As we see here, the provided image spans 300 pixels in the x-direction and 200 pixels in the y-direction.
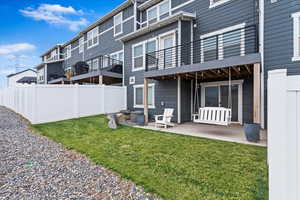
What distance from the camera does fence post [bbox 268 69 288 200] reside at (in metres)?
1.52

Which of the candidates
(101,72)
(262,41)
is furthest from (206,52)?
(101,72)

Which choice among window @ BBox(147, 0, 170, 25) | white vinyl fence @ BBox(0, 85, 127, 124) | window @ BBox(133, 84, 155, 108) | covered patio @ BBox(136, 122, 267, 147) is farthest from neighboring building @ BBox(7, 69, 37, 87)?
covered patio @ BBox(136, 122, 267, 147)

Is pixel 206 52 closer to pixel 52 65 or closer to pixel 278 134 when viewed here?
pixel 278 134

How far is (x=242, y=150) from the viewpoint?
16.5ft

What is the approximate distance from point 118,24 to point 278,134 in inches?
661

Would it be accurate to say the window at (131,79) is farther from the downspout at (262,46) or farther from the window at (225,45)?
the downspout at (262,46)

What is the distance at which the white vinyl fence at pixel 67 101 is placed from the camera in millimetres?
10242

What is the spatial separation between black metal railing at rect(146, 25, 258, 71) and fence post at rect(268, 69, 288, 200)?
707cm

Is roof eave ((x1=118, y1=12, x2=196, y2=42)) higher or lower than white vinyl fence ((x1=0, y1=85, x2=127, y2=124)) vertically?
higher

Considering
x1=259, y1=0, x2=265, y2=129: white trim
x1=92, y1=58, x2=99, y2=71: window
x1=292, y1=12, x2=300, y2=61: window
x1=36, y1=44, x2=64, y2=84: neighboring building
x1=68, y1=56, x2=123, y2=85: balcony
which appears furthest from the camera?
x1=36, y1=44, x2=64, y2=84: neighboring building

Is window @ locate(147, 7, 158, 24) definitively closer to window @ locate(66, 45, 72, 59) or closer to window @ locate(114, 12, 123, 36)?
window @ locate(114, 12, 123, 36)

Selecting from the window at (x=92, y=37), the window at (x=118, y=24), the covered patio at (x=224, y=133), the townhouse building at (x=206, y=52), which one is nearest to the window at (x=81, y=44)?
the window at (x=92, y=37)

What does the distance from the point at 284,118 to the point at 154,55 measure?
34.7 ft

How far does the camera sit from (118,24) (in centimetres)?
1622
